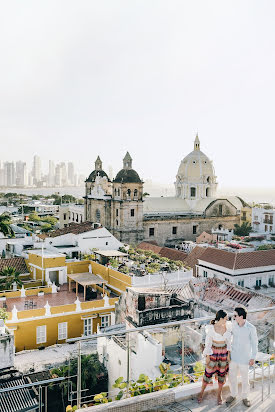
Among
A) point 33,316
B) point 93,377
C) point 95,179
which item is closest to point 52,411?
point 93,377

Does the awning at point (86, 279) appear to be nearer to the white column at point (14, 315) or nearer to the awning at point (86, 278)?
the awning at point (86, 278)

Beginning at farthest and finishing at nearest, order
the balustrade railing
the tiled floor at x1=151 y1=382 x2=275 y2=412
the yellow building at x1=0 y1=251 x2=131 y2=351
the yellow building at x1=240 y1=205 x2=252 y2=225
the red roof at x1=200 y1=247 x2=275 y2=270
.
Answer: the yellow building at x1=240 y1=205 x2=252 y2=225 < the red roof at x1=200 y1=247 x2=275 y2=270 < the yellow building at x1=0 y1=251 x2=131 y2=351 < the balustrade railing < the tiled floor at x1=151 y1=382 x2=275 y2=412

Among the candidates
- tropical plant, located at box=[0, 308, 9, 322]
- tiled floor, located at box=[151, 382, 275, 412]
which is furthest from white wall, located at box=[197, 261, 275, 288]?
tiled floor, located at box=[151, 382, 275, 412]

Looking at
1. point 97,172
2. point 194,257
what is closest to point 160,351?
point 194,257

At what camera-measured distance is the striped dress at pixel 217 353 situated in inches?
234

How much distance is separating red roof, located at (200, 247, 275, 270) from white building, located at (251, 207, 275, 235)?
20.7 m

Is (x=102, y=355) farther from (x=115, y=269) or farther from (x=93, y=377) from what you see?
(x=115, y=269)

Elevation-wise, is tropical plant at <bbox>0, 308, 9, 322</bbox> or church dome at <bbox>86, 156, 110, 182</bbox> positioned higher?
church dome at <bbox>86, 156, 110, 182</bbox>

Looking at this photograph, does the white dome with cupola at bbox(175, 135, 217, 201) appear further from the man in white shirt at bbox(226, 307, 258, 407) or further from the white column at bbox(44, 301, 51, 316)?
the man in white shirt at bbox(226, 307, 258, 407)

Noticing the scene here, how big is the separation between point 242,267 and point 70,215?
39314mm

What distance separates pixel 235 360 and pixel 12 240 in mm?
25652

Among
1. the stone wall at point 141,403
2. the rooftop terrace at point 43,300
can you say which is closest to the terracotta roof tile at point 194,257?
the rooftop terrace at point 43,300

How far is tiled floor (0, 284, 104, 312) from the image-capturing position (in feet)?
63.9

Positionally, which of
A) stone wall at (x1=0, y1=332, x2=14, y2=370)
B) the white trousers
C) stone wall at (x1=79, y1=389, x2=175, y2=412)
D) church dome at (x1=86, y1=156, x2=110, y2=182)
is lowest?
stone wall at (x1=0, y1=332, x2=14, y2=370)
